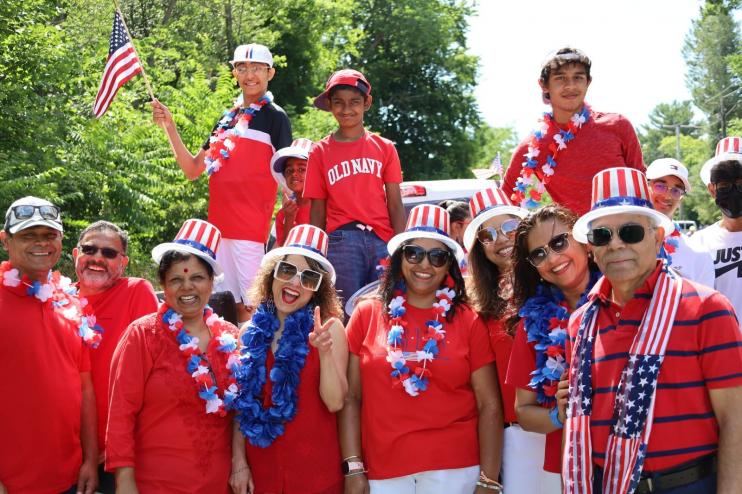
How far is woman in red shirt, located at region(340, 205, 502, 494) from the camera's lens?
430 centimetres

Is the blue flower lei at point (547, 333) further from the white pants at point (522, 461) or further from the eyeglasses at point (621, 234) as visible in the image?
the eyeglasses at point (621, 234)

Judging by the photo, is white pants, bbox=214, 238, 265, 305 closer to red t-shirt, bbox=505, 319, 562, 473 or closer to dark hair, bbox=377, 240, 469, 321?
dark hair, bbox=377, 240, 469, 321

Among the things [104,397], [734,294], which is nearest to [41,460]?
[104,397]

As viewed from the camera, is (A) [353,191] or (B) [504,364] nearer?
(B) [504,364]

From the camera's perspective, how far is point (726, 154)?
5375 millimetres

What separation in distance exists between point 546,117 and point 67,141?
26.3ft

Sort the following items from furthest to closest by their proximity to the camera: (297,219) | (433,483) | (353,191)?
1. (297,219)
2. (353,191)
3. (433,483)

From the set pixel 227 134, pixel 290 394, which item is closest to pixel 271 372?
pixel 290 394

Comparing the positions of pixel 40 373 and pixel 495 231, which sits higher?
pixel 495 231

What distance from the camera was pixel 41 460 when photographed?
4.42m

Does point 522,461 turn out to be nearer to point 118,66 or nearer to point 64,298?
point 64,298

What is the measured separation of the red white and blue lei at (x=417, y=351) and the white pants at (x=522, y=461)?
530mm

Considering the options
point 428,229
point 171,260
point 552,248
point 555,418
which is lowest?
point 555,418

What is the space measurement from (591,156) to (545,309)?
1.30m
